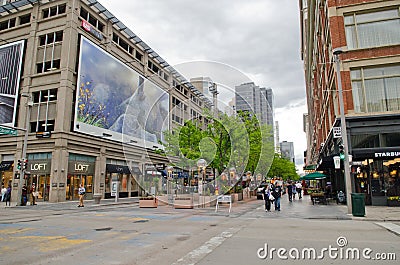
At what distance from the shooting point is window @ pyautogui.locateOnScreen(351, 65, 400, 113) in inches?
875

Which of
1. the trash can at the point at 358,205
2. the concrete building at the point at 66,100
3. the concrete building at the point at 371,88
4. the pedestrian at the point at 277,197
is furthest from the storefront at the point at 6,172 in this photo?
the trash can at the point at 358,205

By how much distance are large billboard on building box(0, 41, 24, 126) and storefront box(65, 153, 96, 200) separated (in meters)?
8.72

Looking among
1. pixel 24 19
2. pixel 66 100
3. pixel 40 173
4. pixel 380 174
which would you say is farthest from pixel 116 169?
pixel 380 174

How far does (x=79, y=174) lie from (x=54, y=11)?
19.5m

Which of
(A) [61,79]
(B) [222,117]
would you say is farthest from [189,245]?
(A) [61,79]

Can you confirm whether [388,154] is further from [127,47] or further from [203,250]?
[127,47]

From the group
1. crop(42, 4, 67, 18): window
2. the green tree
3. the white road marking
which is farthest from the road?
the green tree

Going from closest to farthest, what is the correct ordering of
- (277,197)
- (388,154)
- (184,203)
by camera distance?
1. (277,197)
2. (388,154)
3. (184,203)

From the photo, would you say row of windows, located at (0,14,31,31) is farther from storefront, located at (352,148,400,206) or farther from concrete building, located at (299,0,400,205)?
storefront, located at (352,148,400,206)

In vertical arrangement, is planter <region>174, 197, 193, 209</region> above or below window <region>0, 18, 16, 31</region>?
below

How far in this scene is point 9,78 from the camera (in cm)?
3638

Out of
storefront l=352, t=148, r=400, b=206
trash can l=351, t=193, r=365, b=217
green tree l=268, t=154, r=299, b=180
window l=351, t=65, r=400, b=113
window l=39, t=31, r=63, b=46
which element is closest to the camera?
trash can l=351, t=193, r=365, b=217

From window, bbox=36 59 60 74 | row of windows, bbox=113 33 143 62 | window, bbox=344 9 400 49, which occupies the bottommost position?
window, bbox=344 9 400 49

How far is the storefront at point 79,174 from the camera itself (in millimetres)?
33344
